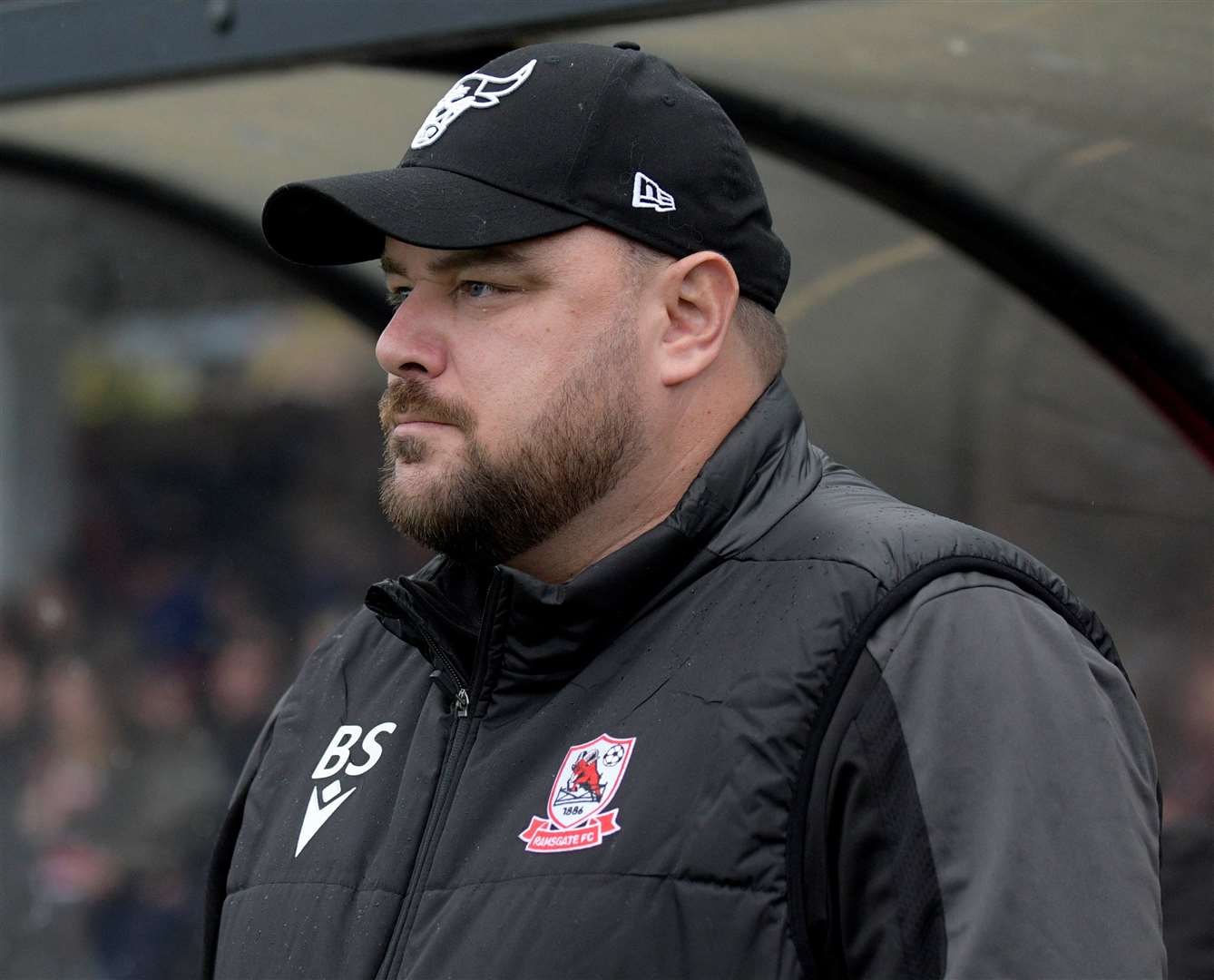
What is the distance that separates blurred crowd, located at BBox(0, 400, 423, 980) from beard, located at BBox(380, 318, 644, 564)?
2456mm

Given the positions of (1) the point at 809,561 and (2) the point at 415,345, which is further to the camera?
(2) the point at 415,345

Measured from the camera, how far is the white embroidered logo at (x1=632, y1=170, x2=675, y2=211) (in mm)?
1448

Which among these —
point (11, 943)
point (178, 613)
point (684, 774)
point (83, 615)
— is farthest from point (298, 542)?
point (684, 774)

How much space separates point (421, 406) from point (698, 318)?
11.0 inches

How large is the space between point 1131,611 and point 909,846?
180 centimetres

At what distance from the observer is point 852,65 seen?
2.56 m

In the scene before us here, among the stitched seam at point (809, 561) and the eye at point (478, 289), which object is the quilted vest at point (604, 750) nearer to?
the stitched seam at point (809, 561)

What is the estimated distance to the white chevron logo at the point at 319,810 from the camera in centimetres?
150

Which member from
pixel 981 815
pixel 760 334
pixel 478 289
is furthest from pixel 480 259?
pixel 981 815

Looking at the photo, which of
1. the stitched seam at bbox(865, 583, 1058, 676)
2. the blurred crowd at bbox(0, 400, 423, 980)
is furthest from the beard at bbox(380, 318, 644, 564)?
the blurred crowd at bbox(0, 400, 423, 980)

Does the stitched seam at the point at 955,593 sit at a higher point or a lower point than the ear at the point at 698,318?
lower

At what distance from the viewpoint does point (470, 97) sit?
1528 mm

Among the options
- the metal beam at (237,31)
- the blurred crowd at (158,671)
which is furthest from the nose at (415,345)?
the blurred crowd at (158,671)

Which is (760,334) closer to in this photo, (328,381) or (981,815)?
(981,815)
